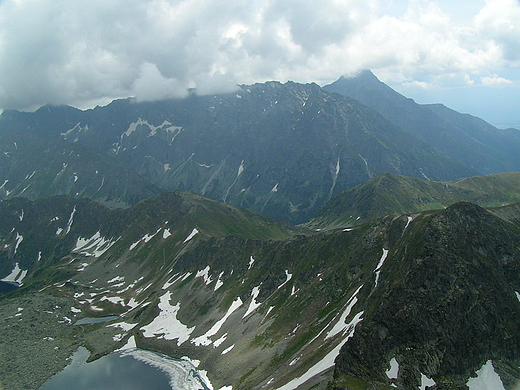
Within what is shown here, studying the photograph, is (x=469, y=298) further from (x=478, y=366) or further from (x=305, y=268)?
(x=305, y=268)

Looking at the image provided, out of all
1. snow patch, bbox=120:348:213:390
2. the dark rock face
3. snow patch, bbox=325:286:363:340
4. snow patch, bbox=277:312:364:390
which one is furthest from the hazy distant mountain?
snow patch, bbox=120:348:213:390

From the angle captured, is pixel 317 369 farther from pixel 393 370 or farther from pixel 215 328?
pixel 215 328

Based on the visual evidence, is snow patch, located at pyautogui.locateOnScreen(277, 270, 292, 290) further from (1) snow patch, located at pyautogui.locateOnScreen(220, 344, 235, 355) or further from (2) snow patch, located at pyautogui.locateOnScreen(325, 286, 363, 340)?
(2) snow patch, located at pyautogui.locateOnScreen(325, 286, 363, 340)

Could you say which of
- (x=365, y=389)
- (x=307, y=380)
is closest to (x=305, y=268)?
(x=307, y=380)

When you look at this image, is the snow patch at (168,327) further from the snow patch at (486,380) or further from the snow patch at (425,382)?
the snow patch at (486,380)

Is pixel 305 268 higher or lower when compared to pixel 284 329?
higher

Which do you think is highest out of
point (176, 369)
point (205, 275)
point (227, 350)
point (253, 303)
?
point (253, 303)

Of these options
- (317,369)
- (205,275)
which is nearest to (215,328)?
(205,275)
